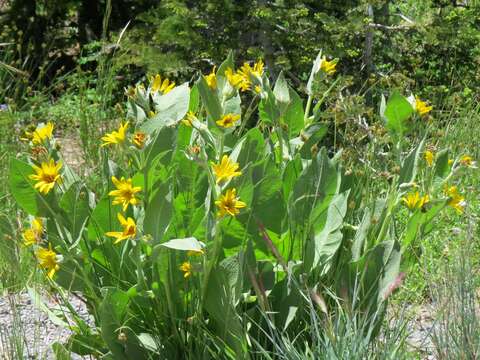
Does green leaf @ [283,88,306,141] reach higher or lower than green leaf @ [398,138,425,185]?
higher

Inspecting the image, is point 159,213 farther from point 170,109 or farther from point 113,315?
point 170,109

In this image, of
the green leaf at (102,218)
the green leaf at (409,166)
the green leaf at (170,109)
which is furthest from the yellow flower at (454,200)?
the green leaf at (102,218)

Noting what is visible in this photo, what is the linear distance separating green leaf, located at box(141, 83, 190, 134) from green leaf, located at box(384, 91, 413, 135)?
60 centimetres

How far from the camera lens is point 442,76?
203 inches

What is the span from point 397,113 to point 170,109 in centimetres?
67

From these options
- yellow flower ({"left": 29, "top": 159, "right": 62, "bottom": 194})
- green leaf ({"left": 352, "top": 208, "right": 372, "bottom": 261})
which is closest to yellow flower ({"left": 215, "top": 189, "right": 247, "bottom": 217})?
yellow flower ({"left": 29, "top": 159, "right": 62, "bottom": 194})

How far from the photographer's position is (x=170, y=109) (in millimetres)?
2314

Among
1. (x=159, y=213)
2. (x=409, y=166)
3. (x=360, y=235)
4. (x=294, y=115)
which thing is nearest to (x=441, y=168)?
(x=409, y=166)

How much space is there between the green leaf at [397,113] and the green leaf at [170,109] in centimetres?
60

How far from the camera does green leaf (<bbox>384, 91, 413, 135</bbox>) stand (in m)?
2.33

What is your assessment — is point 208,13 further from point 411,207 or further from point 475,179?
point 411,207

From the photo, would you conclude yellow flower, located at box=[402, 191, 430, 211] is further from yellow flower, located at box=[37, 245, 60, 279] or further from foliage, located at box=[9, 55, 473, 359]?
yellow flower, located at box=[37, 245, 60, 279]

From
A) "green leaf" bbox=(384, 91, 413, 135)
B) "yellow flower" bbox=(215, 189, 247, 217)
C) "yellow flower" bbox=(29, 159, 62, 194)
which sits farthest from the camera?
"green leaf" bbox=(384, 91, 413, 135)

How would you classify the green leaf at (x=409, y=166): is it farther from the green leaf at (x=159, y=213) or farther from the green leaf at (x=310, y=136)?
the green leaf at (x=159, y=213)
